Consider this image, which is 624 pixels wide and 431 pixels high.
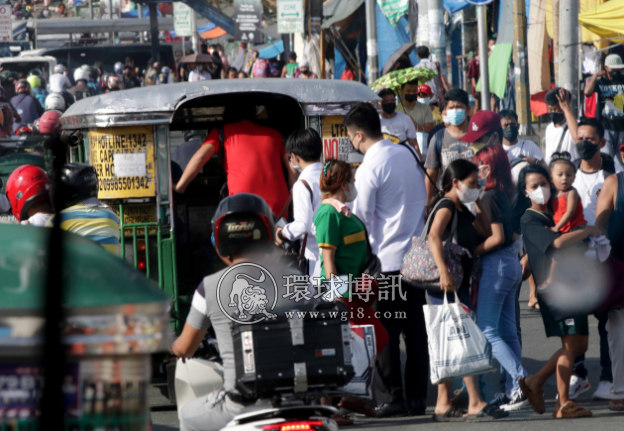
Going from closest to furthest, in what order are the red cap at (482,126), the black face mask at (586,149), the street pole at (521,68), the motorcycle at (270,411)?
the motorcycle at (270,411), the black face mask at (586,149), the red cap at (482,126), the street pole at (521,68)

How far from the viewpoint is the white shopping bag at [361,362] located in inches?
133

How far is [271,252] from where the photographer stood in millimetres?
3410

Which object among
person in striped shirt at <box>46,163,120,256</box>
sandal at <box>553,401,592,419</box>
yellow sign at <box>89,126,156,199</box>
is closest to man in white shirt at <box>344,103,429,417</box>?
sandal at <box>553,401,592,419</box>

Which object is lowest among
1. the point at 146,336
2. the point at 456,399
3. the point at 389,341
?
the point at 456,399

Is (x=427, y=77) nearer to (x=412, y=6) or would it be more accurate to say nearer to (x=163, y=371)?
(x=163, y=371)

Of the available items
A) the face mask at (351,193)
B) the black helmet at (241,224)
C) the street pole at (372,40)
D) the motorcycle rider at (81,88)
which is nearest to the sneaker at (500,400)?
the face mask at (351,193)

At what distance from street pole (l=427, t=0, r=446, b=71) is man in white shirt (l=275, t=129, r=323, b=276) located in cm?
949

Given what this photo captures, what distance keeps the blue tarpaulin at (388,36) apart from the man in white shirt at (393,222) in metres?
15.9

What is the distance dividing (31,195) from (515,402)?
10.7ft

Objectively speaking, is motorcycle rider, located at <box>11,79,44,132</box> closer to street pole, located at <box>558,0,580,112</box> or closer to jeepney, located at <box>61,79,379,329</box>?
street pole, located at <box>558,0,580,112</box>

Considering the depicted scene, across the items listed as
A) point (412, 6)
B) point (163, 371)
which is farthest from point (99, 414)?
point (412, 6)

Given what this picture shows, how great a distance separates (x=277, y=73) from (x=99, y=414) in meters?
27.4

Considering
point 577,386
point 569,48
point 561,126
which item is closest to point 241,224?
point 577,386

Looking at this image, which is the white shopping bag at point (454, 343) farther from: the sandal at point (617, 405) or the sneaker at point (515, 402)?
the sandal at point (617, 405)
